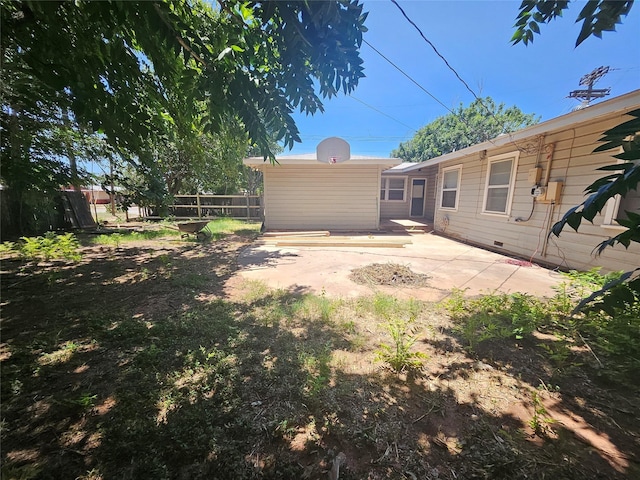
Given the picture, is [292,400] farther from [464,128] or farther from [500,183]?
[464,128]

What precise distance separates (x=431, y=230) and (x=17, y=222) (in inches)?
538

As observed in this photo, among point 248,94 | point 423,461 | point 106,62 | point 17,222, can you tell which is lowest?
point 423,461

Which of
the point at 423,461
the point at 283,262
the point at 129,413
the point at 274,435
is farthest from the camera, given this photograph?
the point at 283,262

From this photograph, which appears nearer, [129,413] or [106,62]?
[129,413]

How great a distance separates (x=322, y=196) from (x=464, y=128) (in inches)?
707

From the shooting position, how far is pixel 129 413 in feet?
5.47

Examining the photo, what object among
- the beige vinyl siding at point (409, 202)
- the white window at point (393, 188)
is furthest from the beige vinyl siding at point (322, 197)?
the white window at point (393, 188)

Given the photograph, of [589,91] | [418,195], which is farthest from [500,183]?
[589,91]

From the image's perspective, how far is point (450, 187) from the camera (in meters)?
8.84

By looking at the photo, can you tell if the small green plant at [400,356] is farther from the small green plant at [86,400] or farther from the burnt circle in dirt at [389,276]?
the small green plant at [86,400]

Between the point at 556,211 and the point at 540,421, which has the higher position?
the point at 556,211

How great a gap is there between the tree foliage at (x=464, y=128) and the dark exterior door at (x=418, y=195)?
35.4 ft

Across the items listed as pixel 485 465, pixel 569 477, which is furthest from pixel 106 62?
pixel 569 477

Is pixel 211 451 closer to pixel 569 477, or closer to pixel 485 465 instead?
pixel 485 465
